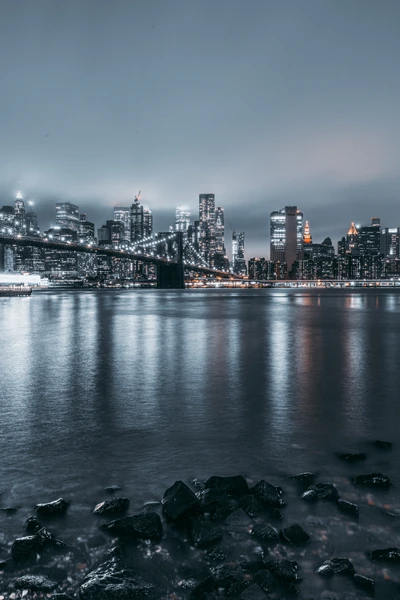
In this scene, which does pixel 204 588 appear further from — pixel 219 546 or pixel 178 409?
pixel 178 409

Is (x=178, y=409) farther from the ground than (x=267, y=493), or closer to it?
closer to it

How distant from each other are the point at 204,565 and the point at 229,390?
23.2 ft

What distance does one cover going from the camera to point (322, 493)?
522cm

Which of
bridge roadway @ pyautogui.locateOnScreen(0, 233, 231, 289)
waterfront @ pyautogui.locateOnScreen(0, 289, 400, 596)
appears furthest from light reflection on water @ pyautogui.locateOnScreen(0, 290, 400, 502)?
bridge roadway @ pyautogui.locateOnScreen(0, 233, 231, 289)

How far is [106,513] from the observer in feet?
15.9

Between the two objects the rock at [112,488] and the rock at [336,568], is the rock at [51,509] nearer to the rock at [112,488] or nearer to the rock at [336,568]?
the rock at [112,488]

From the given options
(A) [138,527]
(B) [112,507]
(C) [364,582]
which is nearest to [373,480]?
(C) [364,582]

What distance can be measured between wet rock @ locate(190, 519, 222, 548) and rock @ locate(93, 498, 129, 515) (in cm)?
86

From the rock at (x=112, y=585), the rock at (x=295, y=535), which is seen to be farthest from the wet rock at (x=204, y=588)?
the rock at (x=295, y=535)

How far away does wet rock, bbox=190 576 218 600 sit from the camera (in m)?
3.63

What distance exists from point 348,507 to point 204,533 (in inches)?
67.3

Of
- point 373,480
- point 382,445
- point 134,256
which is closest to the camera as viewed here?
point 373,480

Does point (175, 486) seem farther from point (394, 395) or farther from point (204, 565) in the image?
point (394, 395)

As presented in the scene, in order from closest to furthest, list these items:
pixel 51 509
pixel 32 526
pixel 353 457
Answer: pixel 32 526 < pixel 51 509 < pixel 353 457
